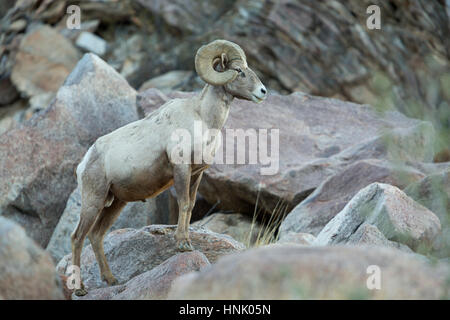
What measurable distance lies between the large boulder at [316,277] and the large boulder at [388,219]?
9.25ft

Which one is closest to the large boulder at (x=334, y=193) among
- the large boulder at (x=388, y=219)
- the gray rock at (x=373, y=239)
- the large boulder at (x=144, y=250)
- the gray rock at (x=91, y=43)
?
the large boulder at (x=388, y=219)

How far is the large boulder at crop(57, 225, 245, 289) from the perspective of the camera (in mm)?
8742

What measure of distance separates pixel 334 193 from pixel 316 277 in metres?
6.55

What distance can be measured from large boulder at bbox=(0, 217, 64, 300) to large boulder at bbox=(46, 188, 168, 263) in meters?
5.63

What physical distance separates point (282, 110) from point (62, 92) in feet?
13.5

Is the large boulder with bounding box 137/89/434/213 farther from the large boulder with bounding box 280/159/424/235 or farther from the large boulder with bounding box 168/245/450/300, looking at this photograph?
the large boulder with bounding box 168/245/450/300

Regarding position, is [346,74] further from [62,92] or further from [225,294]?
[225,294]

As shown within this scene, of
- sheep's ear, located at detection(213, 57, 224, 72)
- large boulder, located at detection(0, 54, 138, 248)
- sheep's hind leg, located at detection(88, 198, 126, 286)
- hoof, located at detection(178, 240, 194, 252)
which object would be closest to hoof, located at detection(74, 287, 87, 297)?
sheep's hind leg, located at detection(88, 198, 126, 286)

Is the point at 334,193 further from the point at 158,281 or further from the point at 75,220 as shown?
the point at 158,281

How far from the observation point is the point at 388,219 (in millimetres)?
8102

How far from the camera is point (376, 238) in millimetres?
7816

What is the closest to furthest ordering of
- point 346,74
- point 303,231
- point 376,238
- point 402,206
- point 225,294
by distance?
point 225,294, point 376,238, point 402,206, point 303,231, point 346,74

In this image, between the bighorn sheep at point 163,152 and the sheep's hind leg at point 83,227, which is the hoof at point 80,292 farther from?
the sheep's hind leg at point 83,227
